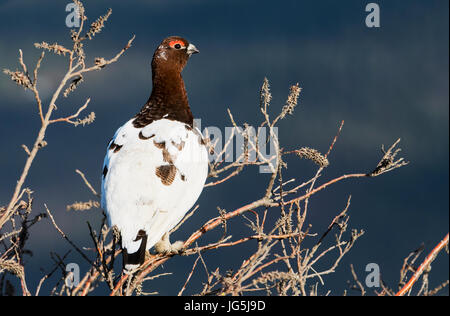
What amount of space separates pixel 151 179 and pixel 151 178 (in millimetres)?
11

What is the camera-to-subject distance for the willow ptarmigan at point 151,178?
434 centimetres

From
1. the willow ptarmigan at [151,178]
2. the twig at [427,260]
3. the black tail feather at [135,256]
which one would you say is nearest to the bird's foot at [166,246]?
the willow ptarmigan at [151,178]

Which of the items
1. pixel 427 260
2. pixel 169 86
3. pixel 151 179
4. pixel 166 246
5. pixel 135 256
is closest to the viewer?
pixel 427 260

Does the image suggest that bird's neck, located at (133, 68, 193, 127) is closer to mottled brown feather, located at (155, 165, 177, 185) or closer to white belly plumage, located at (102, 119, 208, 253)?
white belly plumage, located at (102, 119, 208, 253)

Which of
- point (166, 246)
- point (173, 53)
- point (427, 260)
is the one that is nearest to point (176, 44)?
point (173, 53)

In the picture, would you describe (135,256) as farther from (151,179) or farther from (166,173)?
(166,173)

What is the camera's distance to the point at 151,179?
4516 mm

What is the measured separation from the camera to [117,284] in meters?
3.66

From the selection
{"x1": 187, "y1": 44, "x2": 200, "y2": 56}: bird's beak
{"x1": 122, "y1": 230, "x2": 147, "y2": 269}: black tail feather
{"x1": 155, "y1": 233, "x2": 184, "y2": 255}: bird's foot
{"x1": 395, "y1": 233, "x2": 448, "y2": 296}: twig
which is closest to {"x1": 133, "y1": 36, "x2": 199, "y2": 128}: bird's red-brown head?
{"x1": 187, "y1": 44, "x2": 200, "y2": 56}: bird's beak

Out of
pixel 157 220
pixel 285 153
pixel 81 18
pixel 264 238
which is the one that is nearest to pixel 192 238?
pixel 157 220

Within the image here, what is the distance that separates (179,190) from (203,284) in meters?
1.10

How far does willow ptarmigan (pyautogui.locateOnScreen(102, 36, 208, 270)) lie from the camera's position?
14.2ft

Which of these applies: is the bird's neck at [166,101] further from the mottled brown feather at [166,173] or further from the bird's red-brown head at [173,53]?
the mottled brown feather at [166,173]
